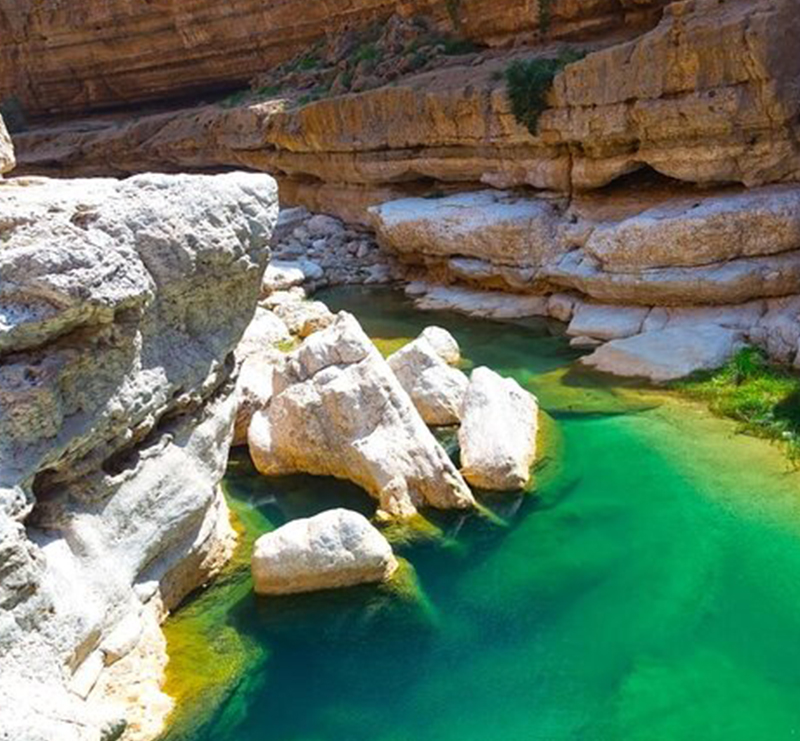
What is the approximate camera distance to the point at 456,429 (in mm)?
9906

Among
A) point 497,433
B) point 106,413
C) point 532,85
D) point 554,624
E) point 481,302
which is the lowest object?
point 554,624

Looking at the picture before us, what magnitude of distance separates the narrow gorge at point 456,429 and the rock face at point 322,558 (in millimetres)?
27

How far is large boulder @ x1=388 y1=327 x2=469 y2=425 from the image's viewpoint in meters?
9.97

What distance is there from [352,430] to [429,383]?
162 centimetres

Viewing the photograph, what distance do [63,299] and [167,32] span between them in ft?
79.7

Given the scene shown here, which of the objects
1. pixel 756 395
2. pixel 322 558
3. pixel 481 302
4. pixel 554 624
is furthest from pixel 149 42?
pixel 554 624

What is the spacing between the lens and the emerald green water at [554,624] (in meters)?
5.76

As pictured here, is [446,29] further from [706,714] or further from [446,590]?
[706,714]

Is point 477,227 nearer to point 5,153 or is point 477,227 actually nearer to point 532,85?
point 532,85

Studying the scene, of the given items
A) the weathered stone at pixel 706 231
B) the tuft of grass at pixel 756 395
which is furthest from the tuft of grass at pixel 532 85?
the tuft of grass at pixel 756 395

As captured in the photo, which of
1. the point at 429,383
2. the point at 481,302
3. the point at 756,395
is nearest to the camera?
the point at 756,395

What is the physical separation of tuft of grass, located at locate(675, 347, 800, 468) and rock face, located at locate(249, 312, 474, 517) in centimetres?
359

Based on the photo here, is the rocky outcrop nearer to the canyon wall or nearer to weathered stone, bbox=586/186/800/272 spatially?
weathered stone, bbox=586/186/800/272

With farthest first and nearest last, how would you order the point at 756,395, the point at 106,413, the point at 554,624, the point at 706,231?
the point at 706,231 < the point at 756,395 < the point at 554,624 < the point at 106,413
